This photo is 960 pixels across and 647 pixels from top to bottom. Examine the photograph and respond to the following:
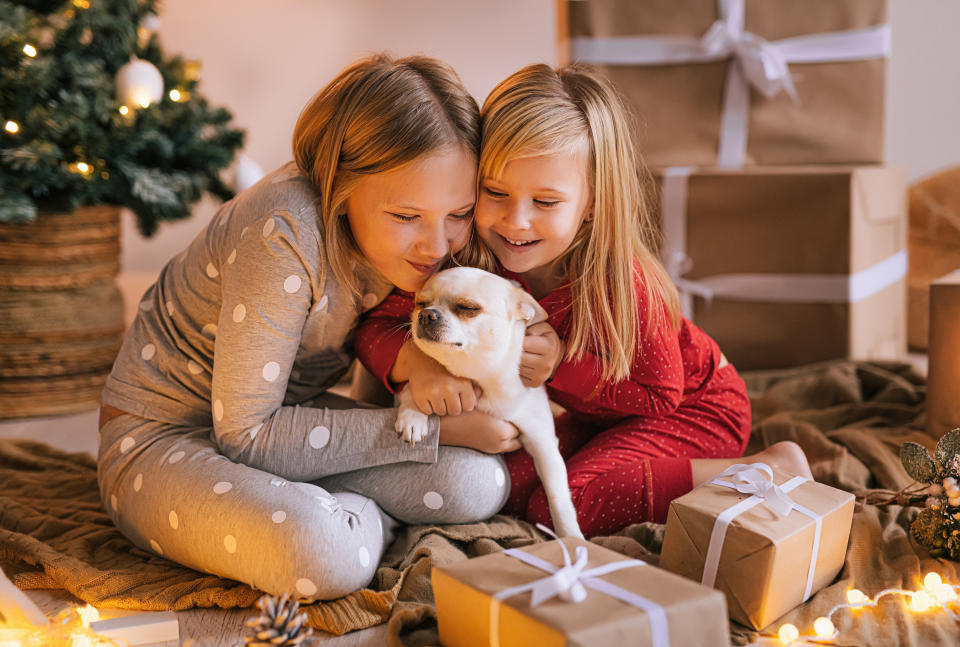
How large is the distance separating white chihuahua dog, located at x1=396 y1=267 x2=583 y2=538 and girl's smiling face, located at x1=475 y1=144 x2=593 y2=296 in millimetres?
76

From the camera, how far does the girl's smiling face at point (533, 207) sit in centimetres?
125

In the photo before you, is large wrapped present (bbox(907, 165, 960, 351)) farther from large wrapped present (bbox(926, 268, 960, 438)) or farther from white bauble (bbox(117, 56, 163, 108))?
white bauble (bbox(117, 56, 163, 108))

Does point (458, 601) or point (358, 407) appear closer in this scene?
point (458, 601)

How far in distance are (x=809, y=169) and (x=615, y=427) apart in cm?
101

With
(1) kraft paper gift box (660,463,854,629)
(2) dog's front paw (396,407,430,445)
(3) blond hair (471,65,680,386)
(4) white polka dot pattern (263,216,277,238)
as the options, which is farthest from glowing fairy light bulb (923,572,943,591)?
(4) white polka dot pattern (263,216,277,238)

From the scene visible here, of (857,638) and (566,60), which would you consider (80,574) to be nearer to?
(857,638)

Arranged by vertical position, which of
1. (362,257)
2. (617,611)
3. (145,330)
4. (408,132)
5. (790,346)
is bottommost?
(790,346)

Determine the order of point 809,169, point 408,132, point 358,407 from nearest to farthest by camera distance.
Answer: point 408,132
point 358,407
point 809,169

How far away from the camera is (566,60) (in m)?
2.23

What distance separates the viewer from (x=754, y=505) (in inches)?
42.7

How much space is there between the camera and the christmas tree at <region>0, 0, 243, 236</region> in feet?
6.05

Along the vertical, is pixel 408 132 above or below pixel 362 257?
above

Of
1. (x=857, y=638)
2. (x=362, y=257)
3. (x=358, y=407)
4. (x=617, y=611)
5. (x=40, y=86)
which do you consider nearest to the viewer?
(x=617, y=611)

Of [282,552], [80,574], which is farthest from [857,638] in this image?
[80,574]
